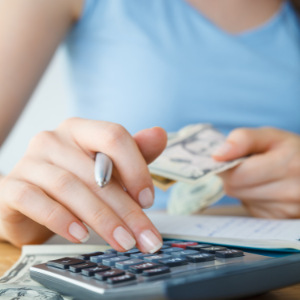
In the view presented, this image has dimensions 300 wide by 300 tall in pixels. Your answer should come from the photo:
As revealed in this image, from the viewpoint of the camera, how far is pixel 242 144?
641mm

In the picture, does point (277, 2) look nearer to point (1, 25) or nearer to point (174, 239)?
point (1, 25)

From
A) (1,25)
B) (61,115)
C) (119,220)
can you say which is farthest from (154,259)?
(61,115)

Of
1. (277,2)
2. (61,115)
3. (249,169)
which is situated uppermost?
(277,2)

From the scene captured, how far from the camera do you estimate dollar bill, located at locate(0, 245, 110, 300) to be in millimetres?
309

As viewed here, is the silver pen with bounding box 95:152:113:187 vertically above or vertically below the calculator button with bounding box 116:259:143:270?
above

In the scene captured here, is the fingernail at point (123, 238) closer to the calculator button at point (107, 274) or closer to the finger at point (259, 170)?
the calculator button at point (107, 274)

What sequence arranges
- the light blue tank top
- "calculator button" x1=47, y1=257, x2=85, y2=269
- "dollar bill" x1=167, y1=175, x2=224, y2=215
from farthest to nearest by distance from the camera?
the light blue tank top
"dollar bill" x1=167, y1=175, x2=224, y2=215
"calculator button" x1=47, y1=257, x2=85, y2=269

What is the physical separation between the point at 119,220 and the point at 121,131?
109 mm

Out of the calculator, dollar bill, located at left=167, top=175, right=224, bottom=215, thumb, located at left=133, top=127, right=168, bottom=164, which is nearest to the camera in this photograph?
the calculator

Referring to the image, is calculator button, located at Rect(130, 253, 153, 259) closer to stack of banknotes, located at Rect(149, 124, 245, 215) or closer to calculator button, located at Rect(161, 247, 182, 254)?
calculator button, located at Rect(161, 247, 182, 254)

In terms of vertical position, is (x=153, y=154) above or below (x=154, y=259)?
above

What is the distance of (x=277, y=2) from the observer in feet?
4.09

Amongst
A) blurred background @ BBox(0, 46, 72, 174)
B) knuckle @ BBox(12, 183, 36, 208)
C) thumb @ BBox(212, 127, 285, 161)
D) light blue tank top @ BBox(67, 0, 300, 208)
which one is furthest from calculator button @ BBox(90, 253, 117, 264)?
blurred background @ BBox(0, 46, 72, 174)

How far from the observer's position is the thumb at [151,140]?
1.43ft
